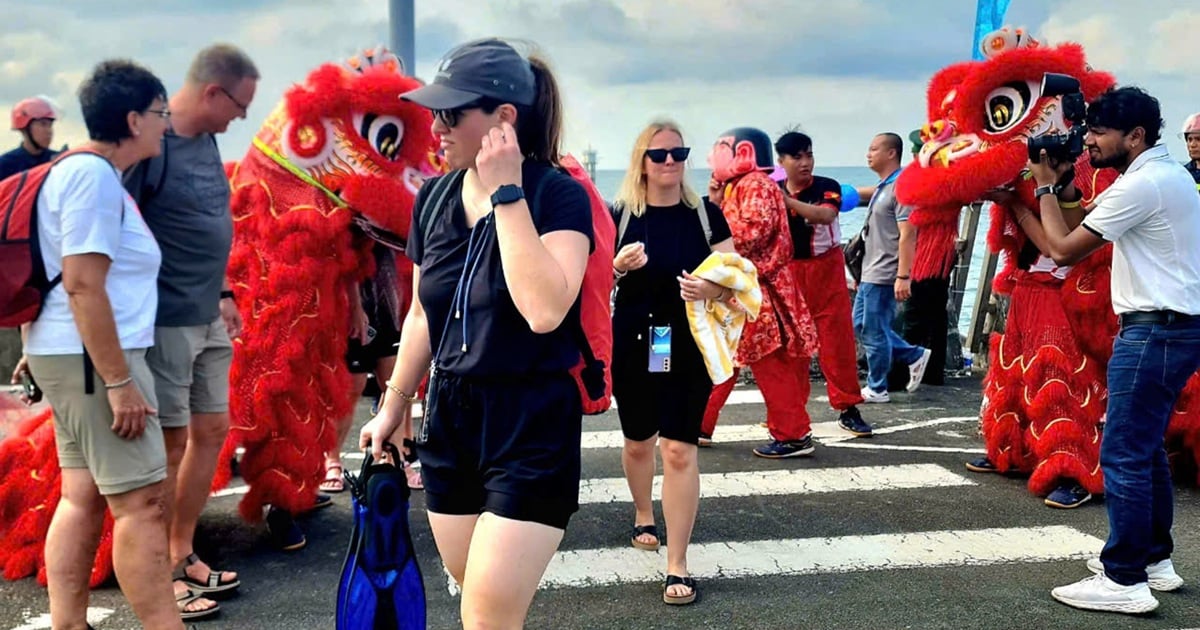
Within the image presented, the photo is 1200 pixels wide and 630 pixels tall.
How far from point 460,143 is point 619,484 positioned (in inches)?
139

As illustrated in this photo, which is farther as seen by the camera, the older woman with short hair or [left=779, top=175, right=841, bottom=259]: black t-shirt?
[left=779, top=175, right=841, bottom=259]: black t-shirt

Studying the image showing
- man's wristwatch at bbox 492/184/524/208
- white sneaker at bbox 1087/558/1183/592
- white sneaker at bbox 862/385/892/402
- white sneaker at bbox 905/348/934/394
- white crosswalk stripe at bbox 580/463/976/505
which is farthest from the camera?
white sneaker at bbox 905/348/934/394

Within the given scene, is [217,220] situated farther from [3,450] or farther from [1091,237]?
[1091,237]

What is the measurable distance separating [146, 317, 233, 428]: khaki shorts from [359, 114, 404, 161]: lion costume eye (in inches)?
43.0

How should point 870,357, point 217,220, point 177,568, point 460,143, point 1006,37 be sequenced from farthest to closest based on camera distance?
point 870,357
point 1006,37
point 177,568
point 217,220
point 460,143

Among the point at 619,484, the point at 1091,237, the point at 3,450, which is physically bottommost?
the point at 619,484

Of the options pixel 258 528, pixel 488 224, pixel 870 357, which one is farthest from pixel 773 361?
pixel 488 224

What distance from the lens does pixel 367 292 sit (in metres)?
4.82

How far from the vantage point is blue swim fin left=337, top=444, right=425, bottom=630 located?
2.34m

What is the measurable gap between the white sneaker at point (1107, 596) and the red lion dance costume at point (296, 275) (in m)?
3.12

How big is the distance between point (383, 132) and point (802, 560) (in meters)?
2.67

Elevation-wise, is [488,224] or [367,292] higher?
[488,224]

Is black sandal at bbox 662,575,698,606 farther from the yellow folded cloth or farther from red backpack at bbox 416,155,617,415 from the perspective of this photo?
red backpack at bbox 416,155,617,415

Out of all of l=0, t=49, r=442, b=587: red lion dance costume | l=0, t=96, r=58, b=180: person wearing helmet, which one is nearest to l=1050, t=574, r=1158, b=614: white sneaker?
l=0, t=49, r=442, b=587: red lion dance costume
